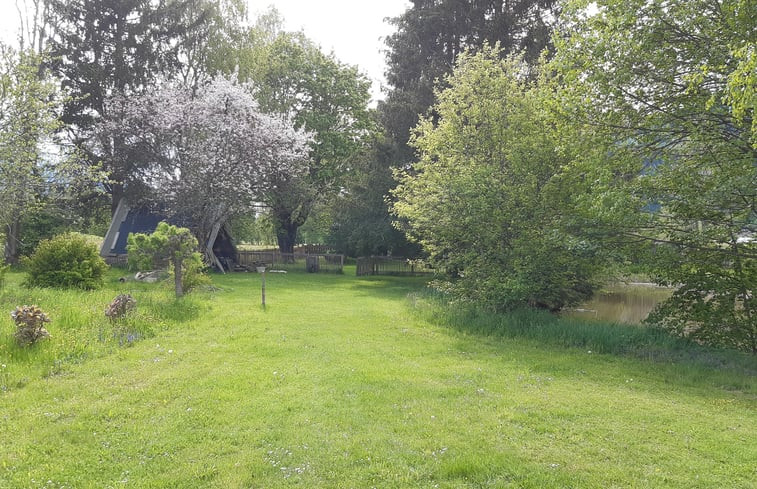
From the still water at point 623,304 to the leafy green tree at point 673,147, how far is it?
347 centimetres

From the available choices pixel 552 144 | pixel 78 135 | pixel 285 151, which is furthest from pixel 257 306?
pixel 78 135

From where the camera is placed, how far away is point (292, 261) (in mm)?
29078

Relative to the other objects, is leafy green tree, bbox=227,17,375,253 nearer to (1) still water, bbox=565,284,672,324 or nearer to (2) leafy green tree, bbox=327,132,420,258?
(2) leafy green tree, bbox=327,132,420,258

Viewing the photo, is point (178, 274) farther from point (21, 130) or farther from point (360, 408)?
point (360, 408)

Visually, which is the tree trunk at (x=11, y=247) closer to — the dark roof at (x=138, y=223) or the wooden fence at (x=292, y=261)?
the dark roof at (x=138, y=223)

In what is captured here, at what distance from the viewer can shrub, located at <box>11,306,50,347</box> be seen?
6.88 metres

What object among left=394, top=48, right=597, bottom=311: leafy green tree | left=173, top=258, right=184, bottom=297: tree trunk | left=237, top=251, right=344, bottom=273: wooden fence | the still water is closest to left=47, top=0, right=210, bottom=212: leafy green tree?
left=237, top=251, right=344, bottom=273: wooden fence

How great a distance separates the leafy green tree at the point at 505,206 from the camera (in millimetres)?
10664

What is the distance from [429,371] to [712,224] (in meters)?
6.46

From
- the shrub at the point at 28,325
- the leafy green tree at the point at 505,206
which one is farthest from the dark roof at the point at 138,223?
the shrub at the point at 28,325

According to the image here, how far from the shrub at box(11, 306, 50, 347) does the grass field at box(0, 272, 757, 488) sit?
180 mm

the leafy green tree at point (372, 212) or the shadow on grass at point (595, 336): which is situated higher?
the leafy green tree at point (372, 212)

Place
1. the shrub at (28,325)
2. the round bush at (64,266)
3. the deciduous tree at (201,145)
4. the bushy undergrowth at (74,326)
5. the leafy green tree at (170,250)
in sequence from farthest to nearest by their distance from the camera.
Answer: the deciduous tree at (201,145)
the round bush at (64,266)
the leafy green tree at (170,250)
the shrub at (28,325)
the bushy undergrowth at (74,326)

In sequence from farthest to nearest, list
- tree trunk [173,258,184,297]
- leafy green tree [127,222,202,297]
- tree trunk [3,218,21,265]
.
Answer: tree trunk [3,218,21,265] → tree trunk [173,258,184,297] → leafy green tree [127,222,202,297]
